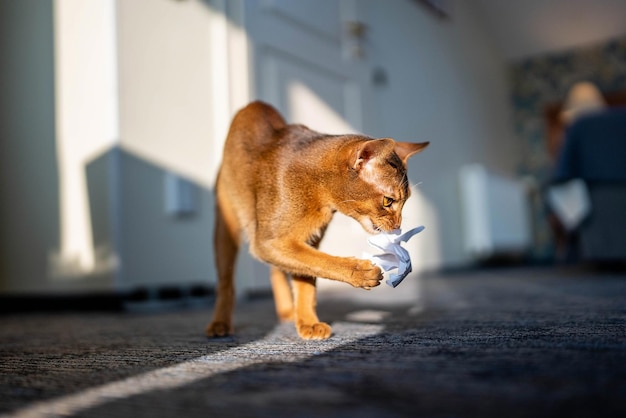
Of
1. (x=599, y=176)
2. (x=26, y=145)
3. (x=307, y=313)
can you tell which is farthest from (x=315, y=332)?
(x=599, y=176)

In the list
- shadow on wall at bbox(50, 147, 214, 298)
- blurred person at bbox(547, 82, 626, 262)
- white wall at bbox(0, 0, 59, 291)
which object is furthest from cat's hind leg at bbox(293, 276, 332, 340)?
blurred person at bbox(547, 82, 626, 262)

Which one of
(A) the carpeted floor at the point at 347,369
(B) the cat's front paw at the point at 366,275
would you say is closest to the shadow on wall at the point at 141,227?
(A) the carpeted floor at the point at 347,369

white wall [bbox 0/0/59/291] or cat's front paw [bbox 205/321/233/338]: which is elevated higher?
white wall [bbox 0/0/59/291]

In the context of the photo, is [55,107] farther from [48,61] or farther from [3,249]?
[3,249]

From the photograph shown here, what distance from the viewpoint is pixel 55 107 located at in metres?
2.28

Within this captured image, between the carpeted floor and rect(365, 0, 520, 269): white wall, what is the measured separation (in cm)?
241

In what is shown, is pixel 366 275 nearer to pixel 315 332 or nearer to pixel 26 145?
pixel 315 332

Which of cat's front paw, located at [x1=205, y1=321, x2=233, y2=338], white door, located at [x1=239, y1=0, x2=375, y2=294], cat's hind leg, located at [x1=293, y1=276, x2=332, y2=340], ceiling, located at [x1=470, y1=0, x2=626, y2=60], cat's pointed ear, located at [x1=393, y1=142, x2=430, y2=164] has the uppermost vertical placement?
ceiling, located at [x1=470, y1=0, x2=626, y2=60]

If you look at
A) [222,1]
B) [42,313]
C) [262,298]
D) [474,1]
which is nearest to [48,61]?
[222,1]

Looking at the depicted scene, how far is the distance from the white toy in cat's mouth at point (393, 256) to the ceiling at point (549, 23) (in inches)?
202

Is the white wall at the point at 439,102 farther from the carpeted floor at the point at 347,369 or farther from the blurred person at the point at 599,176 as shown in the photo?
the carpeted floor at the point at 347,369

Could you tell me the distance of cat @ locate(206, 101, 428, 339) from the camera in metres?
1.06

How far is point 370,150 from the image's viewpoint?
1.04m

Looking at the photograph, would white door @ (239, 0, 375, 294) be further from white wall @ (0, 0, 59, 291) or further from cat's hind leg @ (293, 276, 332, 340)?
cat's hind leg @ (293, 276, 332, 340)
